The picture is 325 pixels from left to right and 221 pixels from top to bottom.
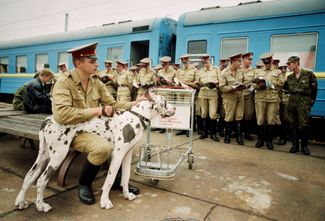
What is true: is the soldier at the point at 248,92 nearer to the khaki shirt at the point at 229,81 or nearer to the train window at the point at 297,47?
the khaki shirt at the point at 229,81

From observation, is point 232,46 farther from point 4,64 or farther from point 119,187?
point 4,64

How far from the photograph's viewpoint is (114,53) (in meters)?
9.44

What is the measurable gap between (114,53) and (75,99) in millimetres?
7022

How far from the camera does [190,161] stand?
12.9 feet

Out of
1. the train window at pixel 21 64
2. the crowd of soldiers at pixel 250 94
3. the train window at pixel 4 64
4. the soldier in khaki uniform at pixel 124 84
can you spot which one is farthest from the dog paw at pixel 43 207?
the train window at pixel 4 64

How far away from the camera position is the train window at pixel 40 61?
39.4 ft

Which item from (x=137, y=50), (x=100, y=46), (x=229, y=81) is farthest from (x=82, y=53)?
(x=100, y=46)

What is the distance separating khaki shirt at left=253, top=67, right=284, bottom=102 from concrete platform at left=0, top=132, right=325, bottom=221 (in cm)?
148

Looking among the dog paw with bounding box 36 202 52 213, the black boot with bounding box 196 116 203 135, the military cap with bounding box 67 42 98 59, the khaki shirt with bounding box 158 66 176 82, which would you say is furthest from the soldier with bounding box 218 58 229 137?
the dog paw with bounding box 36 202 52 213

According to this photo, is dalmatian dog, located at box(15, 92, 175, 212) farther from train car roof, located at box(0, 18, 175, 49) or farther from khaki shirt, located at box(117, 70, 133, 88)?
train car roof, located at box(0, 18, 175, 49)

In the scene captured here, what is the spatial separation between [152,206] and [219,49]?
5378mm

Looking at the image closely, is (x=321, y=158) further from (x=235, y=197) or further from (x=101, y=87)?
(x=101, y=87)

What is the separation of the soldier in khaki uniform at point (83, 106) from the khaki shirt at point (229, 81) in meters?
3.60

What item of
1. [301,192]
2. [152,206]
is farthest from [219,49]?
[152,206]
